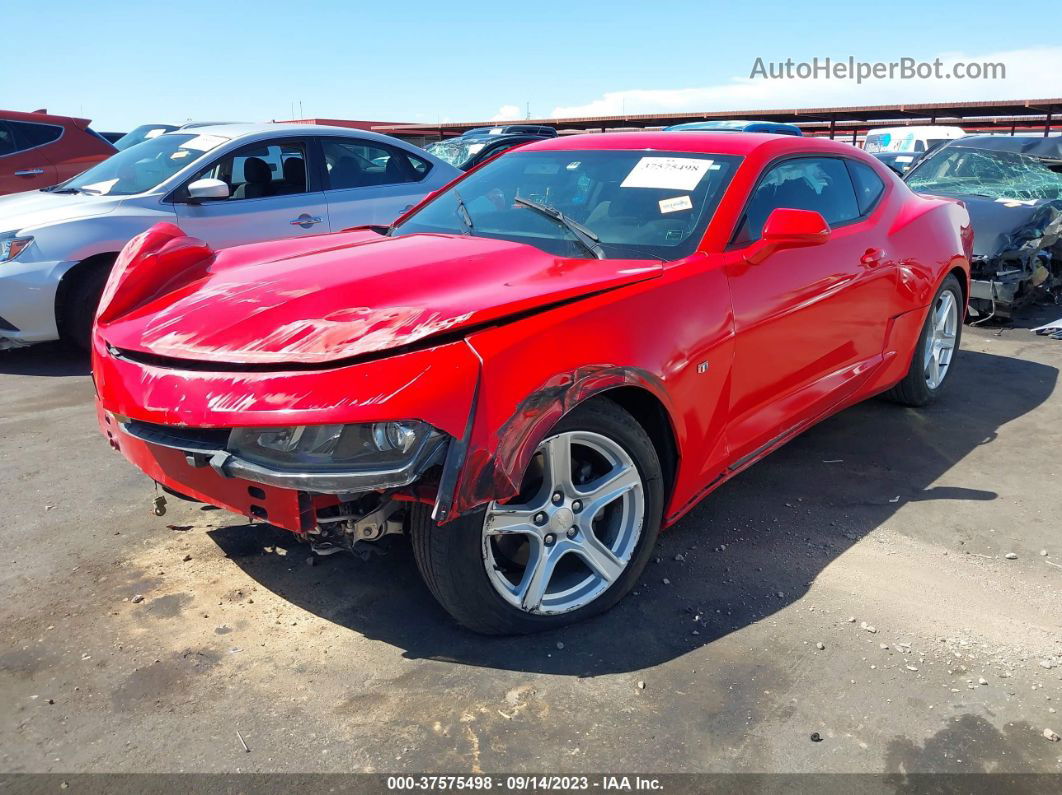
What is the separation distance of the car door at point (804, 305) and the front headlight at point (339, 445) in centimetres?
134

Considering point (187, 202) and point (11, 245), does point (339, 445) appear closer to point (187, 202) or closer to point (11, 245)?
point (187, 202)

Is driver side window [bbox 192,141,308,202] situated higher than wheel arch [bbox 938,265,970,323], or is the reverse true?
driver side window [bbox 192,141,308,202]

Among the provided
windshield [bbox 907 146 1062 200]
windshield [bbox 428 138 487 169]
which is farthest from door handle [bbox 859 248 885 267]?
windshield [bbox 428 138 487 169]

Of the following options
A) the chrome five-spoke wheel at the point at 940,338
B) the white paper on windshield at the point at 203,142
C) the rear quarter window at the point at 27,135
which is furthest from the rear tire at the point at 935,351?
the rear quarter window at the point at 27,135

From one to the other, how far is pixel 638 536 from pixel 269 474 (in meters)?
1.20

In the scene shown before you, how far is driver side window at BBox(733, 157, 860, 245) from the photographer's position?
3.27 meters

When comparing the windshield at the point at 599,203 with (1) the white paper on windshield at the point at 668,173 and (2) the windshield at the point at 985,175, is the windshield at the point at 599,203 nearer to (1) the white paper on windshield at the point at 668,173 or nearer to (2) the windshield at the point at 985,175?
(1) the white paper on windshield at the point at 668,173

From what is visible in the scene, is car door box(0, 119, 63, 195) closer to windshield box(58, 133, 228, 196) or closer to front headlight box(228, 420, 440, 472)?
windshield box(58, 133, 228, 196)

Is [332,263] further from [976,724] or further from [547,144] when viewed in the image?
[976,724]

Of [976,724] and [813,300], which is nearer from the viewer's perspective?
[976,724]

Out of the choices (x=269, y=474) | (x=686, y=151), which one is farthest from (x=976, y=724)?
(x=686, y=151)

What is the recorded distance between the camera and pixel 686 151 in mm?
3453

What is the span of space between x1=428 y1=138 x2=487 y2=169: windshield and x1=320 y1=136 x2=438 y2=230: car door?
3073mm

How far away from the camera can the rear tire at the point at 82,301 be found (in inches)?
226
